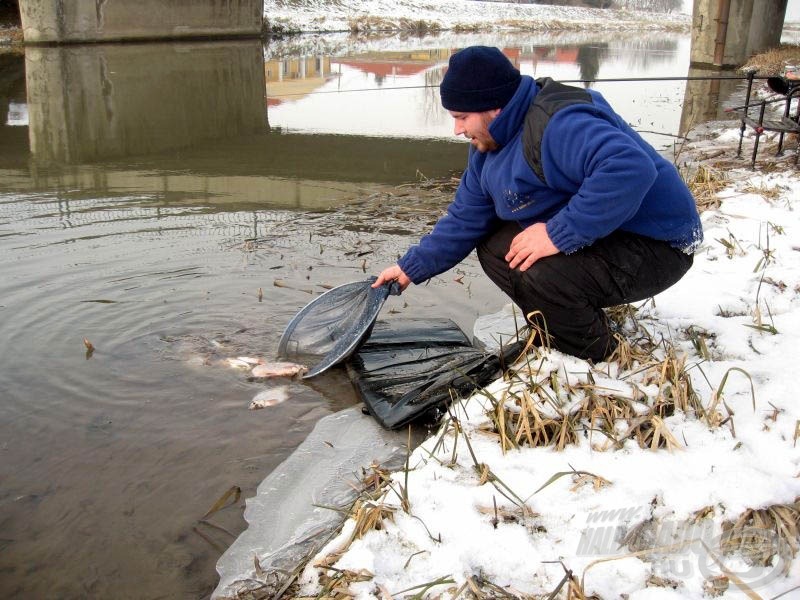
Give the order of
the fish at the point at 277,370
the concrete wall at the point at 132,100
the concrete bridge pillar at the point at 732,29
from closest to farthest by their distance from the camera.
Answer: the fish at the point at 277,370
the concrete wall at the point at 132,100
the concrete bridge pillar at the point at 732,29

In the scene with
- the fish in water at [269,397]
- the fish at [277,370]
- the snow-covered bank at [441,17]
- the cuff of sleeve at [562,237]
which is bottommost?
the fish in water at [269,397]

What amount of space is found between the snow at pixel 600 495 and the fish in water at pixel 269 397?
3.52ft

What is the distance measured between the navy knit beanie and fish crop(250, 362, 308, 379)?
6.06 feet

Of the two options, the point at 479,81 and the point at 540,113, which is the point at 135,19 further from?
the point at 540,113

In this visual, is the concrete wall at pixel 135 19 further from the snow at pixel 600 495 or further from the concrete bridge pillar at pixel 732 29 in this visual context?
the snow at pixel 600 495

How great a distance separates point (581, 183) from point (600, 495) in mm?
1232

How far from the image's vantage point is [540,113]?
10.2ft

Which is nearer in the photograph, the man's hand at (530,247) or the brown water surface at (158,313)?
the brown water surface at (158,313)

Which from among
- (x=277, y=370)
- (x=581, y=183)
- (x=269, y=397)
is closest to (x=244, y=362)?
(x=277, y=370)

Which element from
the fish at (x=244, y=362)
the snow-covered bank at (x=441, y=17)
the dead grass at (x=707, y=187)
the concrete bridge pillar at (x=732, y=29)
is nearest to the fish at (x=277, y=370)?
the fish at (x=244, y=362)

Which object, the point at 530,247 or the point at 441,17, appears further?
the point at 441,17

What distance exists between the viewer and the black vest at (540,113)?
308 centimetres

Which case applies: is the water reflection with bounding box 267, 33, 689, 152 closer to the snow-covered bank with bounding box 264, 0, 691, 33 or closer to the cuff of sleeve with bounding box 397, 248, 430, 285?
the cuff of sleeve with bounding box 397, 248, 430, 285

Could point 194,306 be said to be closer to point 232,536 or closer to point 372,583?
point 232,536
